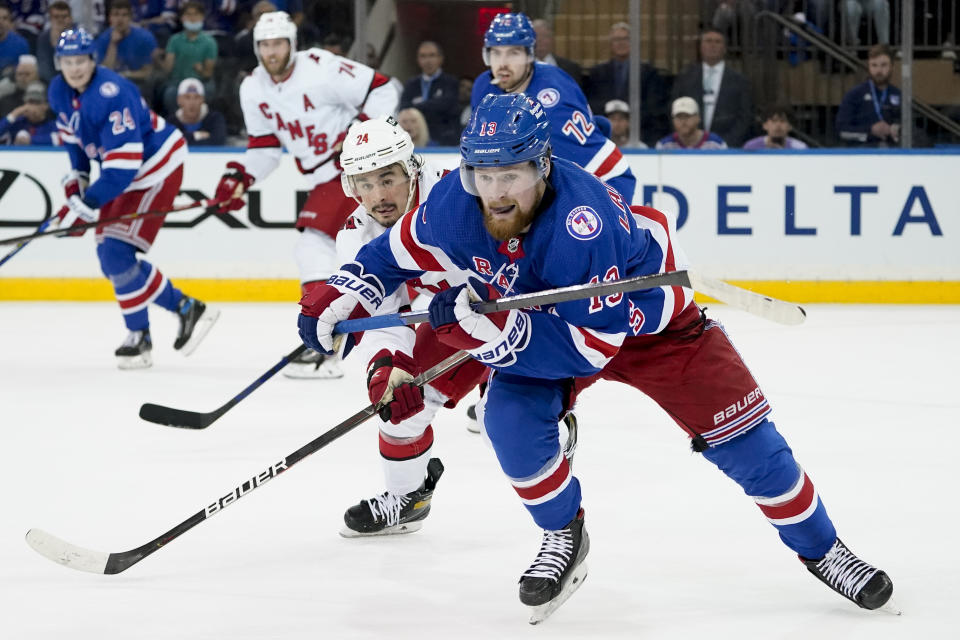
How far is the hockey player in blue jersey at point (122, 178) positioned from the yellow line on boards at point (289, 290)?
140 centimetres

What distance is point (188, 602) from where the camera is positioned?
8.27ft

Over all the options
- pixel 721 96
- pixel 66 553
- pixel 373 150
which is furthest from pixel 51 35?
pixel 66 553

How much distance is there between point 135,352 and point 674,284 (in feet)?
11.8

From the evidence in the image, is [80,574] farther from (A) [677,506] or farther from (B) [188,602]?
(A) [677,506]

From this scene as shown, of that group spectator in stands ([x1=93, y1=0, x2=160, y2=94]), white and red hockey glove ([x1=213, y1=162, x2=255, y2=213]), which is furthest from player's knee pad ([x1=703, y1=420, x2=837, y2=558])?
spectator in stands ([x1=93, y1=0, x2=160, y2=94])

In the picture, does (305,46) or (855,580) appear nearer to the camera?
(855,580)

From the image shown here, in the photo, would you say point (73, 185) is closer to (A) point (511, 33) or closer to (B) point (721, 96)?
(A) point (511, 33)

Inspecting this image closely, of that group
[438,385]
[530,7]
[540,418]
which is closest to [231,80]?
[530,7]

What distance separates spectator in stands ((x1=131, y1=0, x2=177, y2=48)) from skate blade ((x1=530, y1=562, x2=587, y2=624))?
5.34m

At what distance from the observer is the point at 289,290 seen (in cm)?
695

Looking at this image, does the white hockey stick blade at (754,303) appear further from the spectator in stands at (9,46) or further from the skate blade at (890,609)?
the spectator in stands at (9,46)

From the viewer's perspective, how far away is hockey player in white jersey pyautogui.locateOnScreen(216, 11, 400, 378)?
4988 mm

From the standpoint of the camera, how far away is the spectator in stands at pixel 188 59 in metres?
7.06

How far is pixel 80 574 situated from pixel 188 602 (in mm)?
307
